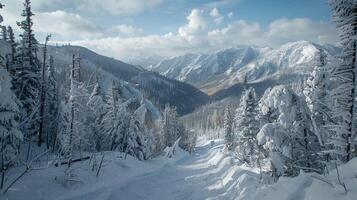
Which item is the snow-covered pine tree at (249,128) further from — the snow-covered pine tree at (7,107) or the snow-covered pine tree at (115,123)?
the snow-covered pine tree at (7,107)

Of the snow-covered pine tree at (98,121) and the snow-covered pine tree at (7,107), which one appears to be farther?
the snow-covered pine tree at (98,121)

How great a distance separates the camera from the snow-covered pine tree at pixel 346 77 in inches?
453

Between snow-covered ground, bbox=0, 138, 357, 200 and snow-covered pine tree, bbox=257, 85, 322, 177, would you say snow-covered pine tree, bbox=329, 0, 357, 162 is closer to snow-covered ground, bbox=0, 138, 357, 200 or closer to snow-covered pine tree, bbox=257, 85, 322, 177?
snow-covered ground, bbox=0, 138, 357, 200

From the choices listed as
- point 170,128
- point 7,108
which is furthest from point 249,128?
point 170,128

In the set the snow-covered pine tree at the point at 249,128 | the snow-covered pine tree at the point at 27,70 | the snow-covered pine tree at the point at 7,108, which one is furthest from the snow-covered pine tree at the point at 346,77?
the snow-covered pine tree at the point at 27,70

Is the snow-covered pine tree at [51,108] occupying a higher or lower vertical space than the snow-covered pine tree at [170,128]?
higher

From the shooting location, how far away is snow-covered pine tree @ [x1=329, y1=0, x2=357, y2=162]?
11508 mm

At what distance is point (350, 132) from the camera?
459 inches

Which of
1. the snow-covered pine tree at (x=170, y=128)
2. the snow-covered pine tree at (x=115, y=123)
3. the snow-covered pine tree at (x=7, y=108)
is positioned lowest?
the snow-covered pine tree at (x=170, y=128)

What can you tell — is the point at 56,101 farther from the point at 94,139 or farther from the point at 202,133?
the point at 202,133

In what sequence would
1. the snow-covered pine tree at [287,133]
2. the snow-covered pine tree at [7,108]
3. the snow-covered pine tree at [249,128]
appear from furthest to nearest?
1. the snow-covered pine tree at [249,128]
2. the snow-covered pine tree at [287,133]
3. the snow-covered pine tree at [7,108]

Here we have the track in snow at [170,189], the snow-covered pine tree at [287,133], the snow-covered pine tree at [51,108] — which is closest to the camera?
the snow-covered pine tree at [287,133]

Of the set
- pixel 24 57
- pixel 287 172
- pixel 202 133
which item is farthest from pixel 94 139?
pixel 202 133

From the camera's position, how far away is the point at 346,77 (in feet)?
39.1
